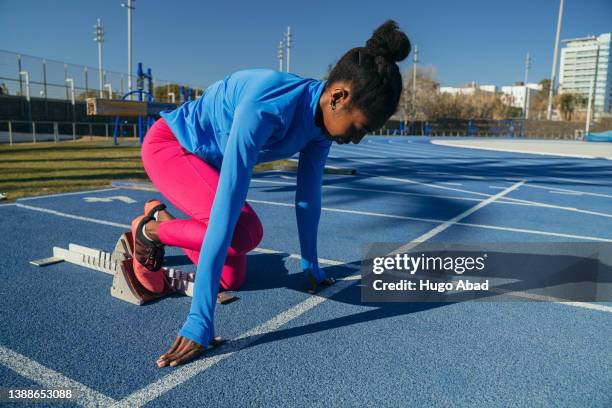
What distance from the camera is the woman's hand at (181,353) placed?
218 cm

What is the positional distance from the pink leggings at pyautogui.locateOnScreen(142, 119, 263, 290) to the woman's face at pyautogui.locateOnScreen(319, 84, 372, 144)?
2.61ft

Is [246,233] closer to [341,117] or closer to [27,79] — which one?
[341,117]

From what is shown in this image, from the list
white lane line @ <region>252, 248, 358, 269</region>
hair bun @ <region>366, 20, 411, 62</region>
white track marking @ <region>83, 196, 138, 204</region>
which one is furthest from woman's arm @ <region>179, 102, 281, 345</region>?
white track marking @ <region>83, 196, 138, 204</region>

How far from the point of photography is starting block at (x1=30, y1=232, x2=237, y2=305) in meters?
2.98

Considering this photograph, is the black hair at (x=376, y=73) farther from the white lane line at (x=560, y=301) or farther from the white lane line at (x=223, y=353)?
the white lane line at (x=560, y=301)

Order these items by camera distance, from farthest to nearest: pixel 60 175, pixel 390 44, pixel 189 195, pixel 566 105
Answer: pixel 566 105
pixel 60 175
pixel 189 195
pixel 390 44

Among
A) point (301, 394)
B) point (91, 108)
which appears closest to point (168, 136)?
point (301, 394)

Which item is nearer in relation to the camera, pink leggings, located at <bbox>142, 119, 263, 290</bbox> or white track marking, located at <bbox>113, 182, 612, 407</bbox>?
white track marking, located at <bbox>113, 182, 612, 407</bbox>

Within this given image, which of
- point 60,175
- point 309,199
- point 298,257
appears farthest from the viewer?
point 60,175

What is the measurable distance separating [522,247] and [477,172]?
319 inches

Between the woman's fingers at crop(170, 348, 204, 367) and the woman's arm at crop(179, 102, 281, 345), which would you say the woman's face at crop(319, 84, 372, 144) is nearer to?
the woman's arm at crop(179, 102, 281, 345)

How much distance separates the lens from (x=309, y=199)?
10.5 ft

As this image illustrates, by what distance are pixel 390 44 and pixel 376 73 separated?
19cm

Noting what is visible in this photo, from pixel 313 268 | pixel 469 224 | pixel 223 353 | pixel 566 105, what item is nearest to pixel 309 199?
pixel 313 268
